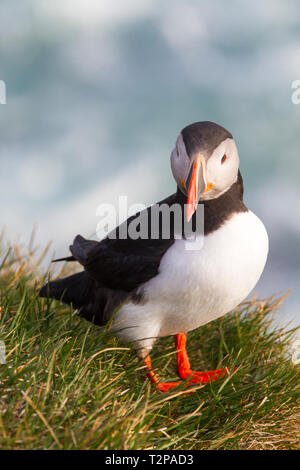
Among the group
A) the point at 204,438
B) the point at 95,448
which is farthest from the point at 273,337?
the point at 95,448

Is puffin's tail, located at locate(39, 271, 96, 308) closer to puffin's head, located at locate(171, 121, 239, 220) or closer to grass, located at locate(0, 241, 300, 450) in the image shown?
grass, located at locate(0, 241, 300, 450)

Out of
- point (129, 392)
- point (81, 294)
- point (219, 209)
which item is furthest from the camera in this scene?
point (81, 294)

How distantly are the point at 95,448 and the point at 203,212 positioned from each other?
57.7 inches

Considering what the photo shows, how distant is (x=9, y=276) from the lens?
4.77 metres

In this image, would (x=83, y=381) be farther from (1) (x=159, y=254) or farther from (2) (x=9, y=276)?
(2) (x=9, y=276)

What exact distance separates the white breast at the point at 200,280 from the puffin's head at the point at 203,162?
10.5 inches

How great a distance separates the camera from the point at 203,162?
292 cm

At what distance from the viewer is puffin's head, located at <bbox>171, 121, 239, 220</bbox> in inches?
114

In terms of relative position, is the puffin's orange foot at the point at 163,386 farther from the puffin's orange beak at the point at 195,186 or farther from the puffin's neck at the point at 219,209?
the puffin's orange beak at the point at 195,186

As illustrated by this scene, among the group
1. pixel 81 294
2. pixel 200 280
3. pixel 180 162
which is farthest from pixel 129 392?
pixel 180 162

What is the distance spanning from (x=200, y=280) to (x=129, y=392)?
727 millimetres

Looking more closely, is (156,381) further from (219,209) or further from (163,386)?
(219,209)

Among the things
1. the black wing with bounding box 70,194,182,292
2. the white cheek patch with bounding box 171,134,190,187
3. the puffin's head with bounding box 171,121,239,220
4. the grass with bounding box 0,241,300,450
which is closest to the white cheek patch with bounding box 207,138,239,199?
the puffin's head with bounding box 171,121,239,220

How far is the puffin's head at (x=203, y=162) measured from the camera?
9.46 ft
